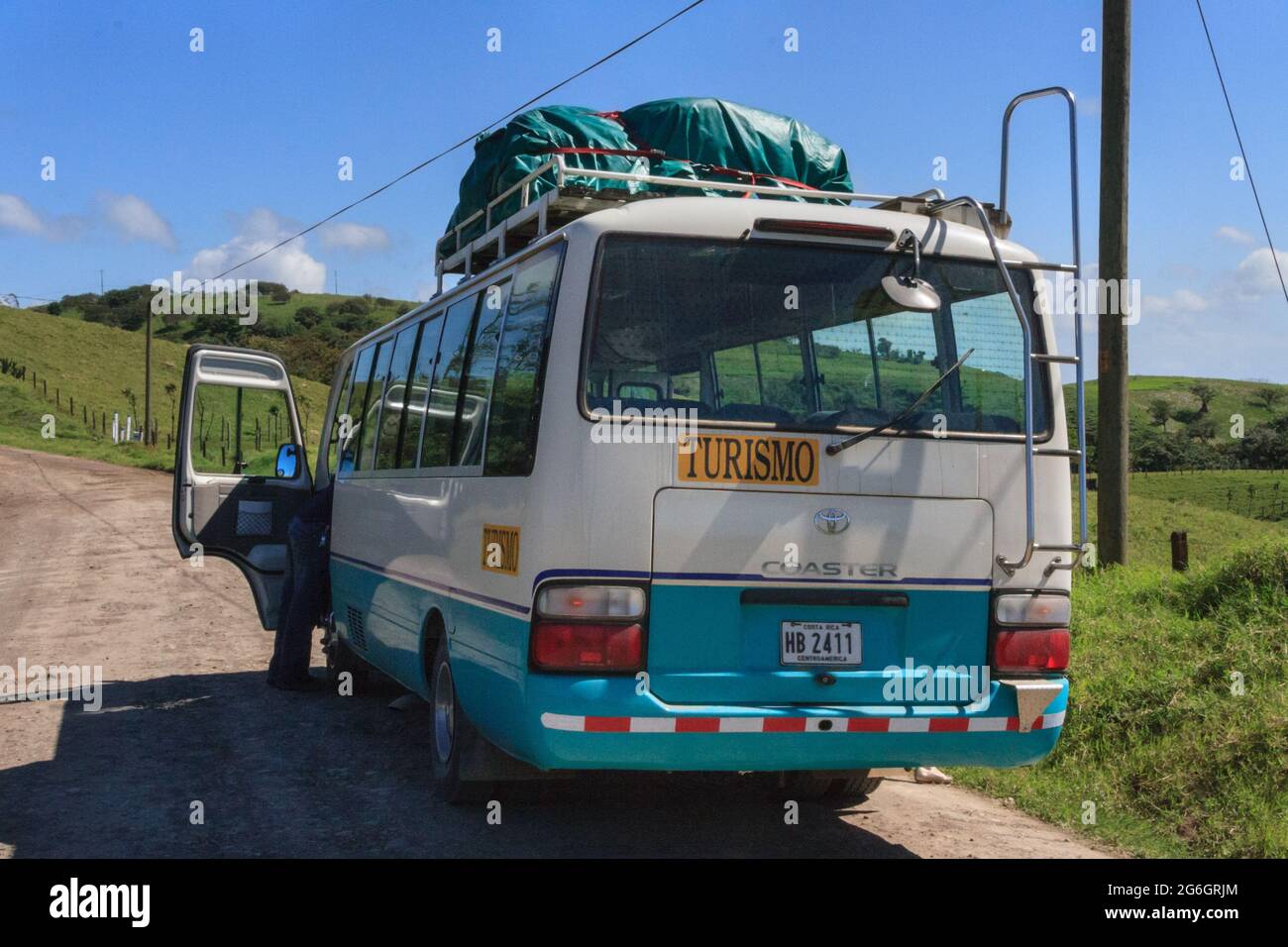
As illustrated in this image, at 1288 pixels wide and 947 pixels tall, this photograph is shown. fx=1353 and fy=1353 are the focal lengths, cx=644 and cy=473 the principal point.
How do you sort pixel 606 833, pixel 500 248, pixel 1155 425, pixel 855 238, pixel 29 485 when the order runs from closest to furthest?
pixel 855 238, pixel 606 833, pixel 500 248, pixel 29 485, pixel 1155 425

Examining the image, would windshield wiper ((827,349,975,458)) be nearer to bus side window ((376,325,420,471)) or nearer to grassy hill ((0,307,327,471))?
bus side window ((376,325,420,471))

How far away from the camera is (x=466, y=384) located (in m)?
6.51

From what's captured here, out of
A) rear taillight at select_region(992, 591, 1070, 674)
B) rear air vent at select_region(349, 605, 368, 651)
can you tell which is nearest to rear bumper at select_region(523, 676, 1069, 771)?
rear taillight at select_region(992, 591, 1070, 674)

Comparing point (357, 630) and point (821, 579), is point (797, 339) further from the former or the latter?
point (357, 630)

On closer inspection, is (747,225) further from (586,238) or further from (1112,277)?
(1112,277)

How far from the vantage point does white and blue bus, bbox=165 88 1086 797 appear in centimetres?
508

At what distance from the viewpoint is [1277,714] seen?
6887mm

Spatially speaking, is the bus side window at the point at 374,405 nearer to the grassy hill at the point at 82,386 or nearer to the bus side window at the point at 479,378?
the bus side window at the point at 479,378

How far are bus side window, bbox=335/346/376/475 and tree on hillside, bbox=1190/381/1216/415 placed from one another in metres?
114

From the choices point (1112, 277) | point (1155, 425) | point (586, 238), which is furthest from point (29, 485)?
point (1155, 425)

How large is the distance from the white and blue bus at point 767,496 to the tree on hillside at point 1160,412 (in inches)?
4265

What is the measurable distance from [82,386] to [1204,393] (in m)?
93.6

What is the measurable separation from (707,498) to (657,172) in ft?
8.77

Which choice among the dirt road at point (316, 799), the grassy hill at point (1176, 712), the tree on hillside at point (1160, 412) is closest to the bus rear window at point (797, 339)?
the grassy hill at point (1176, 712)
